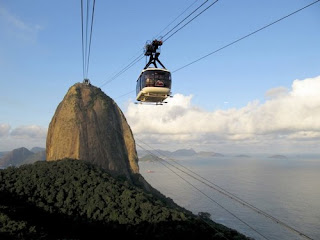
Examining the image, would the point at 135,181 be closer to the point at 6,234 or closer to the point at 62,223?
the point at 62,223

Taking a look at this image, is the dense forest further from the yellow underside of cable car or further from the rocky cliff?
the yellow underside of cable car

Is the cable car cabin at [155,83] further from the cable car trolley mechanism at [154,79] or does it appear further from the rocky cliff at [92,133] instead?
the rocky cliff at [92,133]

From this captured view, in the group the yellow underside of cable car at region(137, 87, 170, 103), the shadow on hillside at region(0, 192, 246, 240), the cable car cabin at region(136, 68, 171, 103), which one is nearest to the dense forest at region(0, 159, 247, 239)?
the shadow on hillside at region(0, 192, 246, 240)

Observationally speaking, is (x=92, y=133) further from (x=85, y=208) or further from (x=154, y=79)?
(x=154, y=79)

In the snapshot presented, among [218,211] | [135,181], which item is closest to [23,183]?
[135,181]

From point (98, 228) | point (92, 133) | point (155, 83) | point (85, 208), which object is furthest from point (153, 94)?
point (92, 133)

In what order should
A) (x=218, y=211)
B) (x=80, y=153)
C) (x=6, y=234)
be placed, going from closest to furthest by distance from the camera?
(x=6, y=234) → (x=80, y=153) → (x=218, y=211)
